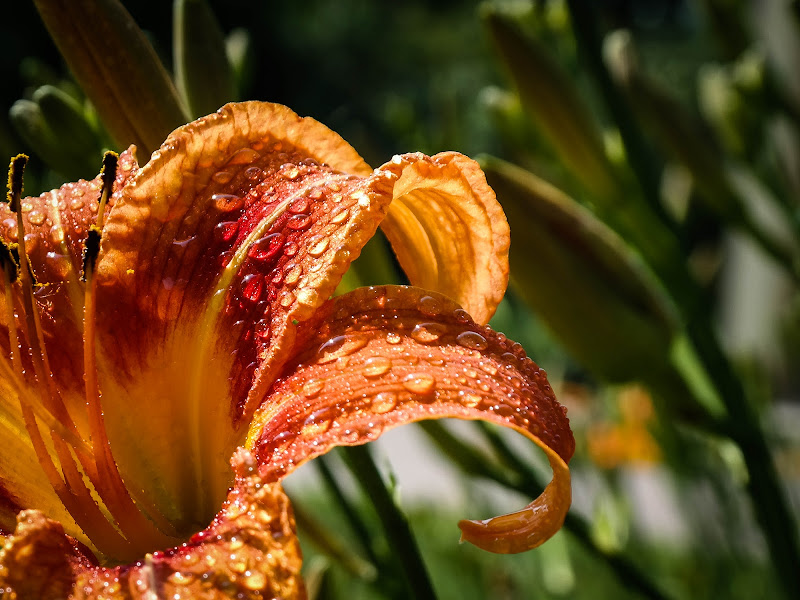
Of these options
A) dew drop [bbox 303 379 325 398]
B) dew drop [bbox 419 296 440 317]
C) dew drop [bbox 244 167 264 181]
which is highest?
dew drop [bbox 244 167 264 181]

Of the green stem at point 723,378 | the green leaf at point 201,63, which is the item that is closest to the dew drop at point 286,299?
the green leaf at point 201,63

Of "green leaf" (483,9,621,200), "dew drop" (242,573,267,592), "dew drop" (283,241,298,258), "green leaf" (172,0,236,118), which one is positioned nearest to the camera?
"dew drop" (242,573,267,592)

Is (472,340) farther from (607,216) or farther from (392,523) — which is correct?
(607,216)

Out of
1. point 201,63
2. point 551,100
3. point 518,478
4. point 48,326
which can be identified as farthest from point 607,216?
point 48,326

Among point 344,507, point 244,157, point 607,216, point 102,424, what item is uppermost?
point 244,157

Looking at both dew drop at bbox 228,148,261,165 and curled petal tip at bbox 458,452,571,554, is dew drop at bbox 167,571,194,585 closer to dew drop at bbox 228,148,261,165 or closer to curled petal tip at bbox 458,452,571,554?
curled petal tip at bbox 458,452,571,554

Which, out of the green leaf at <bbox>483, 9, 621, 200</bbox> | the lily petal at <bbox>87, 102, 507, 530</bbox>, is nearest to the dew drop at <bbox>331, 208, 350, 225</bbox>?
the lily petal at <bbox>87, 102, 507, 530</bbox>
